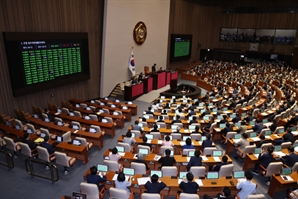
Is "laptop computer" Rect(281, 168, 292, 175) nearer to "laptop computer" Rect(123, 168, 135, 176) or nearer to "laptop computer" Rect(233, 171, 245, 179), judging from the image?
"laptop computer" Rect(233, 171, 245, 179)

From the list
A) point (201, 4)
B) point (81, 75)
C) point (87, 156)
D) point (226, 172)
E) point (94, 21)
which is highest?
point (201, 4)

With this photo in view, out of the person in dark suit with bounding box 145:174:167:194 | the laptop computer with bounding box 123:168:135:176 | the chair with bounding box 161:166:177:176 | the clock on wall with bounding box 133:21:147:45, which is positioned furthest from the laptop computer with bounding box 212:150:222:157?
the clock on wall with bounding box 133:21:147:45

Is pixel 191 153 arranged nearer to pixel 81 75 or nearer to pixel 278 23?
pixel 81 75

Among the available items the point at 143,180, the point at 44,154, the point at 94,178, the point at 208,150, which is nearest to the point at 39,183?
the point at 44,154

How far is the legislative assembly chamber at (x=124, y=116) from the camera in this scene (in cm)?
704

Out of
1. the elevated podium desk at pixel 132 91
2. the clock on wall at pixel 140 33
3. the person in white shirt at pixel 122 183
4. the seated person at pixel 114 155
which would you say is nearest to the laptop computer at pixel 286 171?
the person in white shirt at pixel 122 183

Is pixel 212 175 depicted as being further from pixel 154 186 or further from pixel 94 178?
pixel 94 178

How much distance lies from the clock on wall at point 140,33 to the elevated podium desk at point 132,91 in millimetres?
4770

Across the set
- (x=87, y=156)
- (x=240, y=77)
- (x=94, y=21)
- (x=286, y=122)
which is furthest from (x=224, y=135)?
(x=240, y=77)

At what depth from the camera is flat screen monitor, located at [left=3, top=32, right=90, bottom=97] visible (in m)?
11.2

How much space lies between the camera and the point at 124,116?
12.9m

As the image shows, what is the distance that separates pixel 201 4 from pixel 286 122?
79.6ft

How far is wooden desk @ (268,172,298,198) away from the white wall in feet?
44.2

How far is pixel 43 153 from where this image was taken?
26.3ft
